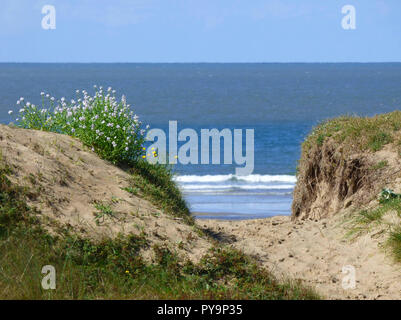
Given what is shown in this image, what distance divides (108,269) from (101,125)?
4.02 metres

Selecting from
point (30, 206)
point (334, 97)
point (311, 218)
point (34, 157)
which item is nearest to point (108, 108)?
point (34, 157)

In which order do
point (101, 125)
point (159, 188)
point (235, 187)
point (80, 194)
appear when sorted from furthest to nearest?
1. point (235, 187)
2. point (159, 188)
3. point (101, 125)
4. point (80, 194)

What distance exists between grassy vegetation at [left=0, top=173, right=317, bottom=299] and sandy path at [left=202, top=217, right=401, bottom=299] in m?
0.80

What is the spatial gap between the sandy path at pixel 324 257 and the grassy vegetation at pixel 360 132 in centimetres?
159

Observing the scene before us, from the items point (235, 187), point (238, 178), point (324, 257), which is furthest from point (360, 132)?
A: point (238, 178)

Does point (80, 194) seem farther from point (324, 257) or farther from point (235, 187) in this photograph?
point (235, 187)

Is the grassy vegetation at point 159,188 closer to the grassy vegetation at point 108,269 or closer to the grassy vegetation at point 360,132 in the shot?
the grassy vegetation at point 108,269

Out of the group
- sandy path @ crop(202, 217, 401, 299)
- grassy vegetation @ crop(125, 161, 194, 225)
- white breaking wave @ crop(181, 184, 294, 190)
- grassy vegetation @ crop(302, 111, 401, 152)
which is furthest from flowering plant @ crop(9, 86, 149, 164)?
white breaking wave @ crop(181, 184, 294, 190)

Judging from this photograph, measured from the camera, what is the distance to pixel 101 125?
424 inches

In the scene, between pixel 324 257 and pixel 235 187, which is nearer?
pixel 324 257

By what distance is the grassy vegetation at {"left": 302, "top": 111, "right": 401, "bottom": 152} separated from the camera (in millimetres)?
10836

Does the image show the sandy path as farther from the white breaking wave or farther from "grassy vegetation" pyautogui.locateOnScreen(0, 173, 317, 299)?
the white breaking wave
